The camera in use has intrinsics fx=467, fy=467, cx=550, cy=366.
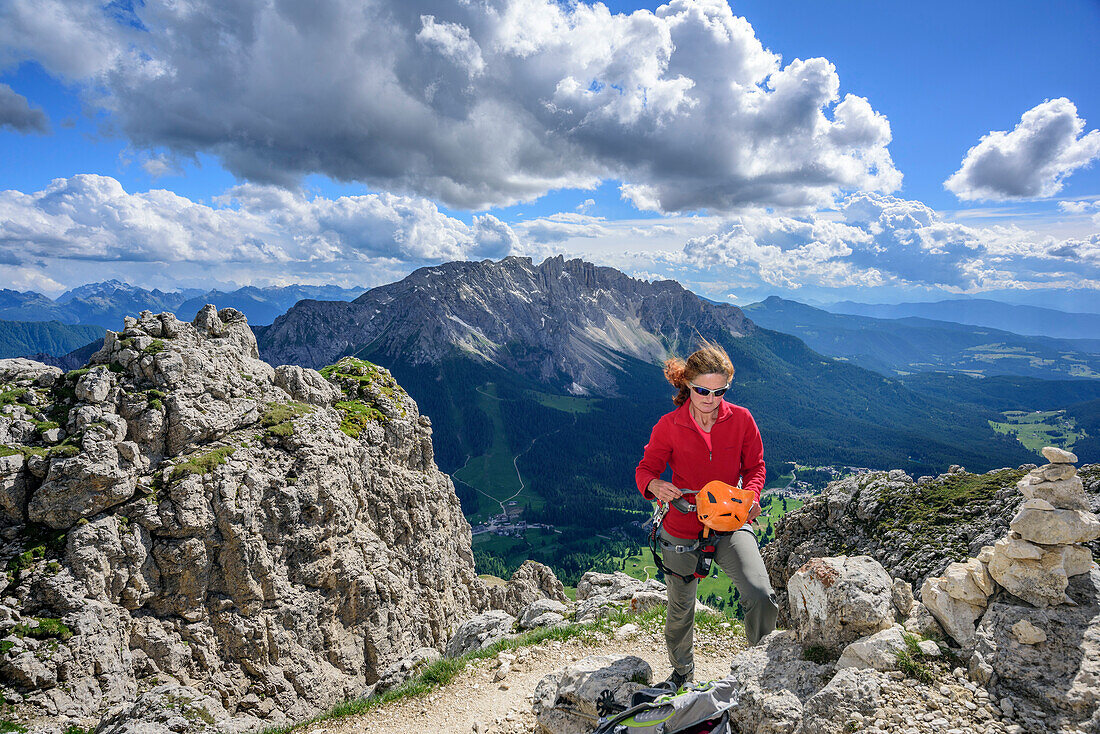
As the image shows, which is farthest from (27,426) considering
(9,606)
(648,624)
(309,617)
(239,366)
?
(648,624)

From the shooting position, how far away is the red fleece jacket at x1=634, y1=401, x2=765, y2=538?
8102 millimetres

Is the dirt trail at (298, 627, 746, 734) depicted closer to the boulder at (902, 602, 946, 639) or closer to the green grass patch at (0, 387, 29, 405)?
the boulder at (902, 602, 946, 639)

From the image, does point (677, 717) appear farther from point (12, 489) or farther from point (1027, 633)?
point (12, 489)

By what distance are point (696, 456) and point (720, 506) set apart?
39.6 inches

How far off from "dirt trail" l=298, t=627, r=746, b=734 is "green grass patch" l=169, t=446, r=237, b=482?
58.3ft

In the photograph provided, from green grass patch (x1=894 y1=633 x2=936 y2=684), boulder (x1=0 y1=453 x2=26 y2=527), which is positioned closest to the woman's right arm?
green grass patch (x1=894 y1=633 x2=936 y2=684)

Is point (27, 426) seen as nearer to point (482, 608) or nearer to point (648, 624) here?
point (648, 624)

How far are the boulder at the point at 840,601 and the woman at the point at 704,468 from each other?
1466mm

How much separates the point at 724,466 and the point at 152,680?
25945mm

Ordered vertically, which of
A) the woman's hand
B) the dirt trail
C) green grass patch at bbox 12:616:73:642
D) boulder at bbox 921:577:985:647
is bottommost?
green grass patch at bbox 12:616:73:642

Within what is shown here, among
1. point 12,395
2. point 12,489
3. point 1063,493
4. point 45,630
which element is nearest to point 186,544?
point 45,630

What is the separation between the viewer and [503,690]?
1127 cm

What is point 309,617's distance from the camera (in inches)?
1001

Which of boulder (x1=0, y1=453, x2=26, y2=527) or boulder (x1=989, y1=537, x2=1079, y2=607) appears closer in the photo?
boulder (x1=989, y1=537, x2=1079, y2=607)
